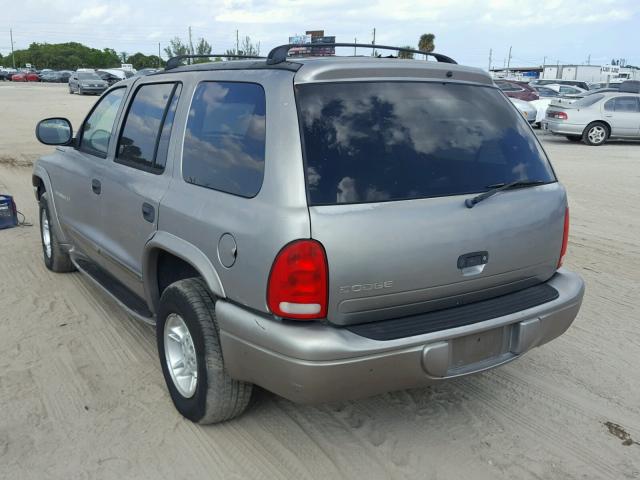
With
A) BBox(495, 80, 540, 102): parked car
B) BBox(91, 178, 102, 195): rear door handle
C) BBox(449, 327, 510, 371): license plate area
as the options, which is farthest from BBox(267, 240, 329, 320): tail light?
BBox(495, 80, 540, 102): parked car

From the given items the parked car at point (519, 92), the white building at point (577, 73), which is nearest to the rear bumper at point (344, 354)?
the parked car at point (519, 92)

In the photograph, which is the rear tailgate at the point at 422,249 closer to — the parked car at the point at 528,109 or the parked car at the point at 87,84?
the parked car at the point at 528,109

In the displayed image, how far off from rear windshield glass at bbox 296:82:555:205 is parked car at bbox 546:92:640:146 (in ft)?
49.5

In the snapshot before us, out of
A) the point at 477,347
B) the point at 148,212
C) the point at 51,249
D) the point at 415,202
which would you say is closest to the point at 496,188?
the point at 415,202

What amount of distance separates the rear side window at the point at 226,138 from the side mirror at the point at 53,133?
1.96 m

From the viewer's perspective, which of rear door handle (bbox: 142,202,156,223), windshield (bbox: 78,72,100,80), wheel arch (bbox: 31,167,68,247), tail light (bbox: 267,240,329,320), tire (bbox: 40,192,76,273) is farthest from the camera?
windshield (bbox: 78,72,100,80)

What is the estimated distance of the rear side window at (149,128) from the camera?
3.42m

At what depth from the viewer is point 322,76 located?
269 cm

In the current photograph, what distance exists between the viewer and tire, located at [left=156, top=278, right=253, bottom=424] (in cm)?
288

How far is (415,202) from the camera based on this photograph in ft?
8.73

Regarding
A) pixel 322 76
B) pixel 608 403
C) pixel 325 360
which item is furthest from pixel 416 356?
pixel 608 403

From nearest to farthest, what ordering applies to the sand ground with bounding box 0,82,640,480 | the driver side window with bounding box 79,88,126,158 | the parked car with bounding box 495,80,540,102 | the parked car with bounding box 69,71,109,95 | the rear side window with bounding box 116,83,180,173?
the sand ground with bounding box 0,82,640,480 → the rear side window with bounding box 116,83,180,173 → the driver side window with bounding box 79,88,126,158 → the parked car with bounding box 495,80,540,102 → the parked car with bounding box 69,71,109,95

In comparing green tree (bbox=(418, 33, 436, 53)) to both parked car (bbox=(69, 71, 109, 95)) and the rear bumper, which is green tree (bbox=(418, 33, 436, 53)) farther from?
the rear bumper

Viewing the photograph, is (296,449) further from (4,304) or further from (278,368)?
(4,304)
